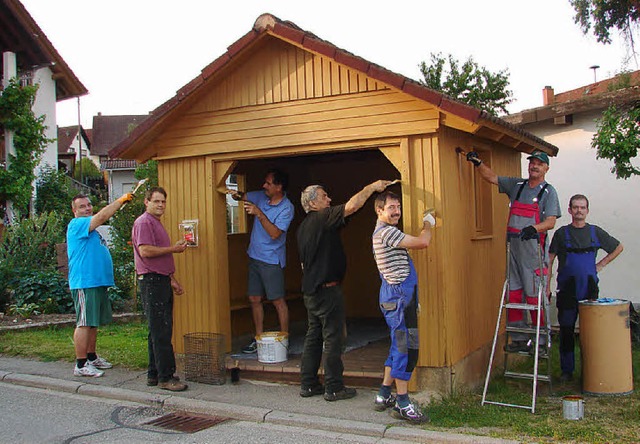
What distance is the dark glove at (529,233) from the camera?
6.58 meters

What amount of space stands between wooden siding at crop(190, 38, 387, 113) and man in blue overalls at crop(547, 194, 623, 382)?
8.56 ft

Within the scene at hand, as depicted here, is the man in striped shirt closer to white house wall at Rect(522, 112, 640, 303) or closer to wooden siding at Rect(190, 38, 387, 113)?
wooden siding at Rect(190, 38, 387, 113)

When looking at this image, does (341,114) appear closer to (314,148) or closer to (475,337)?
(314,148)

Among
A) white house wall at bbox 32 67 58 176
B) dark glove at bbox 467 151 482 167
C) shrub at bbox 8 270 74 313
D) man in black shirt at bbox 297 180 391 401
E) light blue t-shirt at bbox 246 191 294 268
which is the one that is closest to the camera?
man in black shirt at bbox 297 180 391 401

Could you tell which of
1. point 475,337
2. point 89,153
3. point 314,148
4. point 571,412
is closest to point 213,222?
point 314,148

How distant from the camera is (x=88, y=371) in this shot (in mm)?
7793

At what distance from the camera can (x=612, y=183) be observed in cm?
1154

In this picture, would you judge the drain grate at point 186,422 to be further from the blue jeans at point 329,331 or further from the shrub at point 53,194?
the shrub at point 53,194

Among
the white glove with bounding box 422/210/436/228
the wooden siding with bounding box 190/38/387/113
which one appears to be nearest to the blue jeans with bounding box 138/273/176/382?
the wooden siding with bounding box 190/38/387/113

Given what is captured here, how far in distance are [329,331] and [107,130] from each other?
56959 mm

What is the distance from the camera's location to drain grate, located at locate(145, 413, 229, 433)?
6.13 metres

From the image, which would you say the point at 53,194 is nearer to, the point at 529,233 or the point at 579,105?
the point at 579,105

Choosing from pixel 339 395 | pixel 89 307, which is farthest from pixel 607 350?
pixel 89 307

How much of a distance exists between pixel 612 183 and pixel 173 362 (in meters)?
8.03
